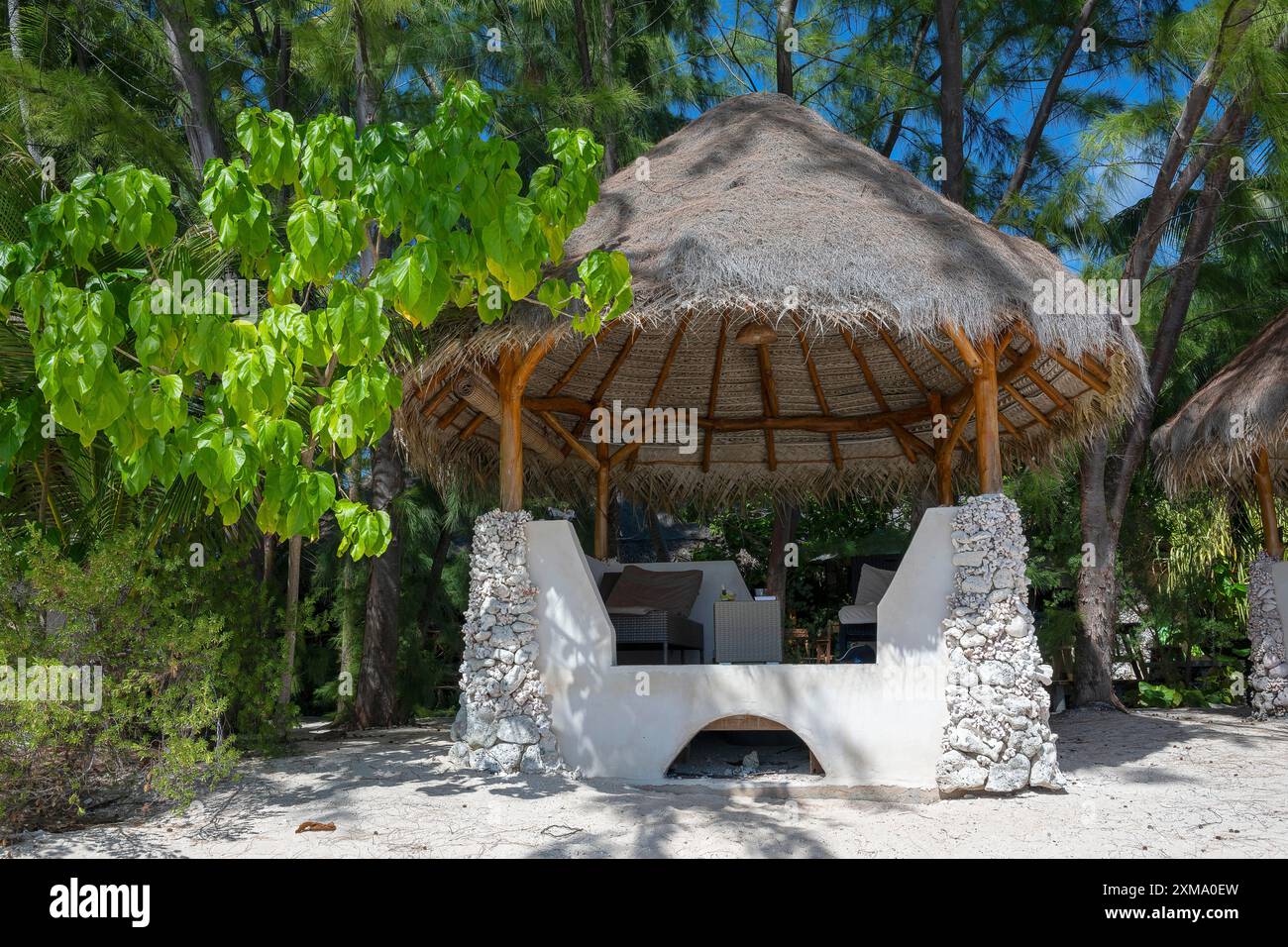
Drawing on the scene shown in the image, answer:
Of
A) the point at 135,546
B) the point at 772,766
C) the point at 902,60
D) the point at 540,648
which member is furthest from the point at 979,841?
the point at 902,60

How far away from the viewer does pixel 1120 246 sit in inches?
425

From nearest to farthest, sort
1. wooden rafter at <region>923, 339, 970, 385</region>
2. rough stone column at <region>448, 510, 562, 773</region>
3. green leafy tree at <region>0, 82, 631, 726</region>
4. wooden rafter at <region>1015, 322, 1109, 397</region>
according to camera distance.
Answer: green leafy tree at <region>0, 82, 631, 726</region>
rough stone column at <region>448, 510, 562, 773</region>
wooden rafter at <region>1015, 322, 1109, 397</region>
wooden rafter at <region>923, 339, 970, 385</region>

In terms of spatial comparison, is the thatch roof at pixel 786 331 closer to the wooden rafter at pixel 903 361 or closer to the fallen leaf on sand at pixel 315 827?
the wooden rafter at pixel 903 361

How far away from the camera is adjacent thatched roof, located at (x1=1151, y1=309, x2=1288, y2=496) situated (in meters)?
7.42

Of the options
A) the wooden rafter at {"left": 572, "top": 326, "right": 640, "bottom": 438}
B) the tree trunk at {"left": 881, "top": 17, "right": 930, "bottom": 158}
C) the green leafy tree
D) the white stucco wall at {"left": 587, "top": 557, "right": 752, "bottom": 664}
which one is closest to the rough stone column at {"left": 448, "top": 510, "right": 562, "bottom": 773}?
the green leafy tree

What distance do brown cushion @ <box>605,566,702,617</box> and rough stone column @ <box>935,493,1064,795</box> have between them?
100 inches

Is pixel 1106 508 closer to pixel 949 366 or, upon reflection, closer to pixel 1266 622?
pixel 1266 622

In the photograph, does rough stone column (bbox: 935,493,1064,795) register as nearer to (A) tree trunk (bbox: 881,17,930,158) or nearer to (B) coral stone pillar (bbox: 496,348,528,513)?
(B) coral stone pillar (bbox: 496,348,528,513)

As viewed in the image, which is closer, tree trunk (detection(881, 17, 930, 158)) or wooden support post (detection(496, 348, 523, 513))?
wooden support post (detection(496, 348, 523, 513))

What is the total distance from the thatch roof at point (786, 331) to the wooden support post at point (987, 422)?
19 centimetres

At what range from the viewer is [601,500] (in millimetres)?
8562

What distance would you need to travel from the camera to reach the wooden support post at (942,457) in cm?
832

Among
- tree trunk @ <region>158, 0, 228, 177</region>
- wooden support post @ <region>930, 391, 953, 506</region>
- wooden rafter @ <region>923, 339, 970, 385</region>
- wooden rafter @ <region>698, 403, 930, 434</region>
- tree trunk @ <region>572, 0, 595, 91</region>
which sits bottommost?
wooden support post @ <region>930, 391, 953, 506</region>

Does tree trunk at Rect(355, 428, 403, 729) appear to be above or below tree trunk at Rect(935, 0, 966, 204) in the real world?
below
